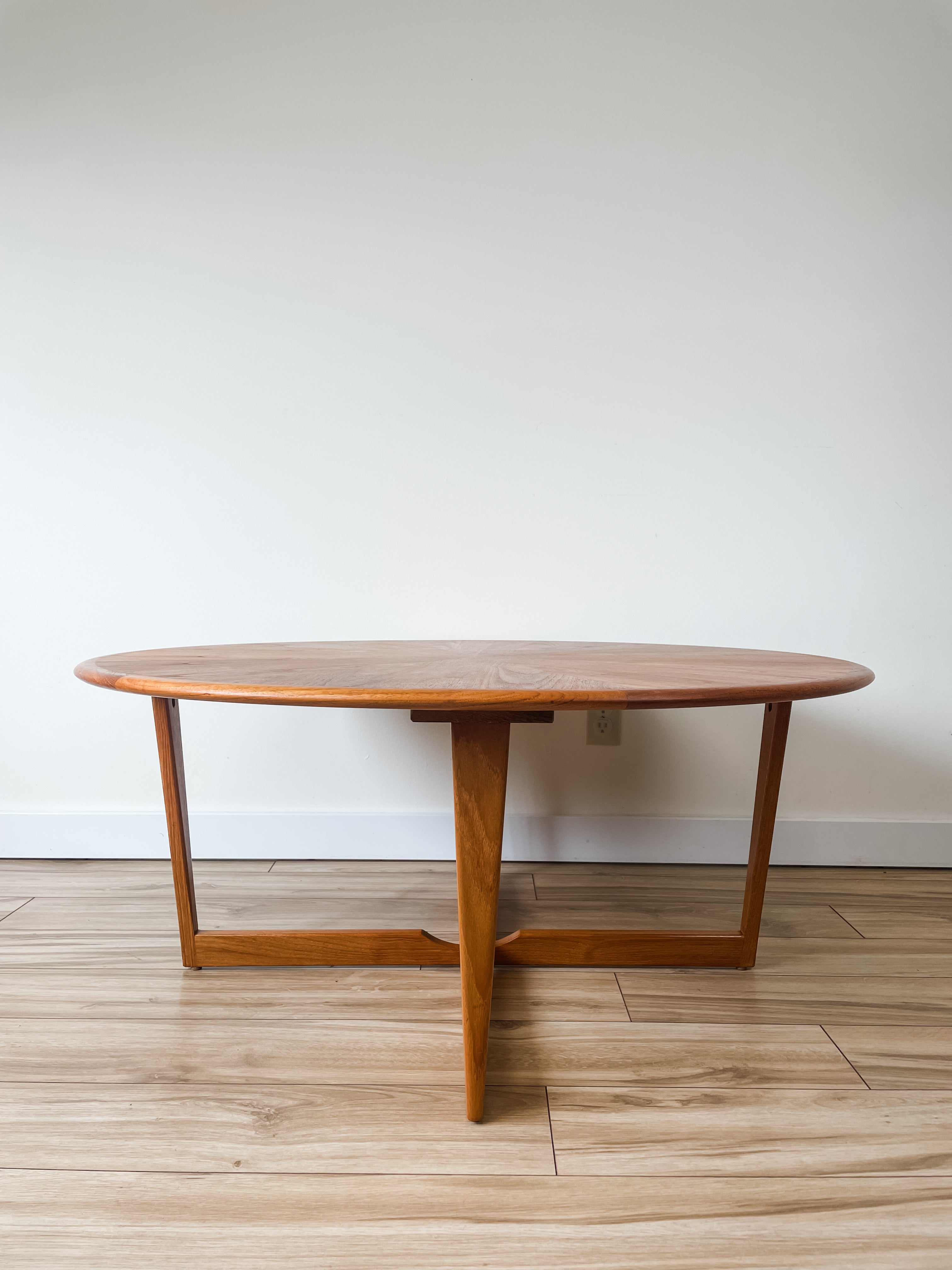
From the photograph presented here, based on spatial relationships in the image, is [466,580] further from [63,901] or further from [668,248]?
[63,901]

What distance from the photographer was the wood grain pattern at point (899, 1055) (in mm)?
961

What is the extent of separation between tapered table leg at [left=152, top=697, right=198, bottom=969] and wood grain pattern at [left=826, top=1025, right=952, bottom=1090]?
1.00 m

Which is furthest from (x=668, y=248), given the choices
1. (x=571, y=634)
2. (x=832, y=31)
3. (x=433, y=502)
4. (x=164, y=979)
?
(x=164, y=979)

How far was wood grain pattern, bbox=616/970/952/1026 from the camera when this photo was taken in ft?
3.63

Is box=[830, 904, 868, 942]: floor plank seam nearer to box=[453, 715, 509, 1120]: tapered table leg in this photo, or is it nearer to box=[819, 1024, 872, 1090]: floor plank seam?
box=[819, 1024, 872, 1090]: floor plank seam

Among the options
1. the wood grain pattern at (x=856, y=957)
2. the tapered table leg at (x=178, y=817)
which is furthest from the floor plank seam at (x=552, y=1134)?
the tapered table leg at (x=178, y=817)

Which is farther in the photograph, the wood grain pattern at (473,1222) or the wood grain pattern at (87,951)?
the wood grain pattern at (87,951)

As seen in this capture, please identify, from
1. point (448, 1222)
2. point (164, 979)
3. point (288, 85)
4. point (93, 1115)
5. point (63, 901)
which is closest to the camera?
point (448, 1222)

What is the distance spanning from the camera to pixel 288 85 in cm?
162

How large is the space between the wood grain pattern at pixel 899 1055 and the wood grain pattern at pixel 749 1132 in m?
0.03

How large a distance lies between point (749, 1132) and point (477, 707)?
1.98ft

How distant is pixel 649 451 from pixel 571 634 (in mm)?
446

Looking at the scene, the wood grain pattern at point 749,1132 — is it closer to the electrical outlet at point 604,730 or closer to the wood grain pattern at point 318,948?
the wood grain pattern at point 318,948

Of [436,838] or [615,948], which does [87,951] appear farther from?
[615,948]
